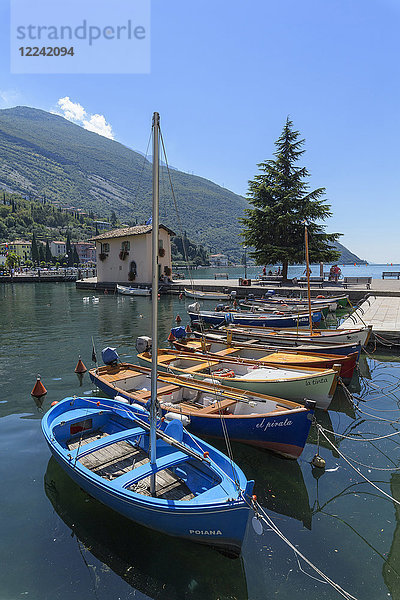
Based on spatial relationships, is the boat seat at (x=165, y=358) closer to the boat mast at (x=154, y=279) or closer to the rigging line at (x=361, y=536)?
the boat mast at (x=154, y=279)

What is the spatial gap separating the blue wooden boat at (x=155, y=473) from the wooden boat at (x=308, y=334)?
32.9 ft

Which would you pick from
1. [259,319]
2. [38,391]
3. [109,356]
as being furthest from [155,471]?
[259,319]

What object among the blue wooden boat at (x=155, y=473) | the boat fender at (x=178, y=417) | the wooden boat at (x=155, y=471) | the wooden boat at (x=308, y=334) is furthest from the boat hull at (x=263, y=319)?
the wooden boat at (x=155, y=471)

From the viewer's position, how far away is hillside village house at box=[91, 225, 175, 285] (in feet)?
169

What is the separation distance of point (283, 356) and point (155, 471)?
28.8 ft

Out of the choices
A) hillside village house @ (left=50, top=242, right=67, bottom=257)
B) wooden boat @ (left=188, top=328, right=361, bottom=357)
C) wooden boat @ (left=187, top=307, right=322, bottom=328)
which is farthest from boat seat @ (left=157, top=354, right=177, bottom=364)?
hillside village house @ (left=50, top=242, right=67, bottom=257)

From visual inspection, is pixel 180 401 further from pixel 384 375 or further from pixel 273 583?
pixel 384 375

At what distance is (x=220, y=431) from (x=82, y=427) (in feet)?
11.0

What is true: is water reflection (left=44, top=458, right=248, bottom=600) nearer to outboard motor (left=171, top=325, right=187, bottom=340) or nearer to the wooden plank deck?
the wooden plank deck

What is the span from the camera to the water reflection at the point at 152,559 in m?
5.10

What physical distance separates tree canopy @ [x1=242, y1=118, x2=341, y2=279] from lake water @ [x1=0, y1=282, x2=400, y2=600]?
111 feet

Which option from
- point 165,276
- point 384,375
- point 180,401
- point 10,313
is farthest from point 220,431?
point 165,276

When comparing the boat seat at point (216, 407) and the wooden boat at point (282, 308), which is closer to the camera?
the boat seat at point (216, 407)

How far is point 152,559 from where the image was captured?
18.4ft
